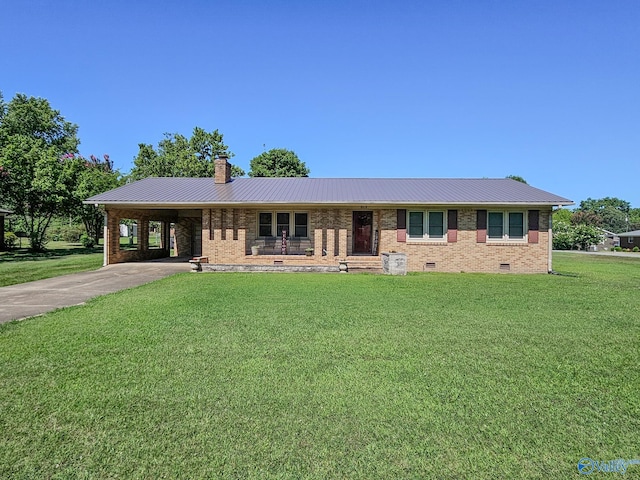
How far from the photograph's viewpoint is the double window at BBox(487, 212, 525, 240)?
15.1 m

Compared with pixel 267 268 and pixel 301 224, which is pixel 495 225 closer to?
pixel 301 224

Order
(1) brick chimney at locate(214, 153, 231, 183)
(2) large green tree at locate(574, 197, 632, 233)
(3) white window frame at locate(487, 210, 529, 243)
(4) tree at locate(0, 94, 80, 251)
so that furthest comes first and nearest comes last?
(2) large green tree at locate(574, 197, 632, 233) → (4) tree at locate(0, 94, 80, 251) → (1) brick chimney at locate(214, 153, 231, 183) → (3) white window frame at locate(487, 210, 529, 243)

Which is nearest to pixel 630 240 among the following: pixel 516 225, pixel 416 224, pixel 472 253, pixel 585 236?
pixel 585 236

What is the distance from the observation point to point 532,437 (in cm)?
276

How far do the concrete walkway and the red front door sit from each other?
801 centimetres

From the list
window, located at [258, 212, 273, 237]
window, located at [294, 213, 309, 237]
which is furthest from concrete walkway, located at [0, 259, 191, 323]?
window, located at [294, 213, 309, 237]

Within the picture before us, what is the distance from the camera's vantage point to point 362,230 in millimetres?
17547

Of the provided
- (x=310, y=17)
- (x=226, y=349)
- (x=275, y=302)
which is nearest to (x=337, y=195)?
(x=310, y=17)

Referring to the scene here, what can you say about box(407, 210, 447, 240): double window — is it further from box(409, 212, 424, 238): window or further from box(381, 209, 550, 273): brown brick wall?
box(381, 209, 550, 273): brown brick wall

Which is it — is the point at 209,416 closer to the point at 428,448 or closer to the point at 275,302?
the point at 428,448

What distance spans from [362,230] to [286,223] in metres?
3.90

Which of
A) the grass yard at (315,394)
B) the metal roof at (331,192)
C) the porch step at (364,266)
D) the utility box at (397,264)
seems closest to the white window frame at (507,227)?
the metal roof at (331,192)

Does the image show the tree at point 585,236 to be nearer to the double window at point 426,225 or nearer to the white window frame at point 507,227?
the white window frame at point 507,227

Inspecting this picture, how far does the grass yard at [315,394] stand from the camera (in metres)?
2.48
